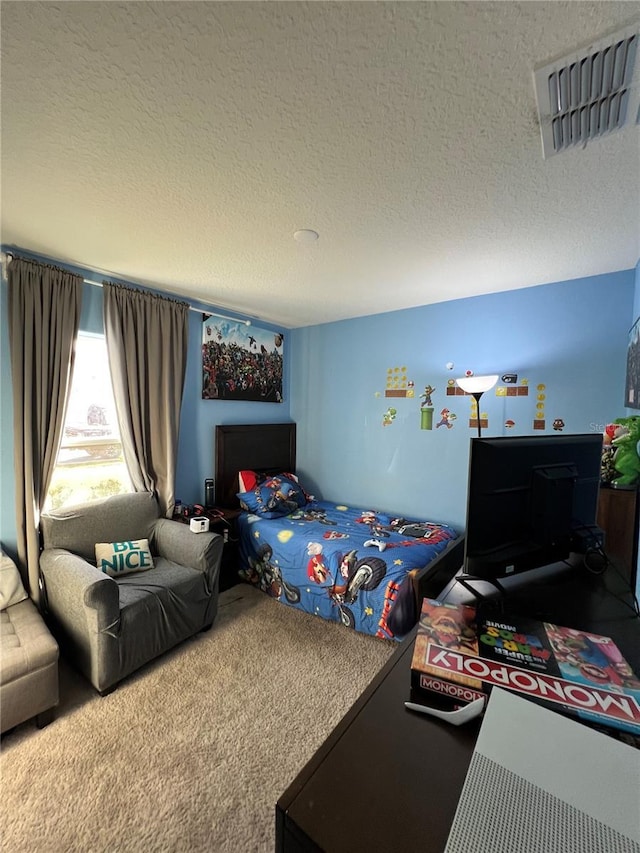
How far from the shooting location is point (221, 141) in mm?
1260

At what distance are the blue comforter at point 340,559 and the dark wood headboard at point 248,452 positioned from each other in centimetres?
43

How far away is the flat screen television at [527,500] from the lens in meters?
1.18

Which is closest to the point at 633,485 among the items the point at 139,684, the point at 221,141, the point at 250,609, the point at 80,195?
the point at 221,141

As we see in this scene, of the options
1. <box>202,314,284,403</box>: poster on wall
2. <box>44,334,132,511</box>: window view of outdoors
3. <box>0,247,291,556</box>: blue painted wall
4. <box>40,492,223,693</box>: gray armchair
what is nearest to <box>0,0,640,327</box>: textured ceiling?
<box>0,247,291,556</box>: blue painted wall

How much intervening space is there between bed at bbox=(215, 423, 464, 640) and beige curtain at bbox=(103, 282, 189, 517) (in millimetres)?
637

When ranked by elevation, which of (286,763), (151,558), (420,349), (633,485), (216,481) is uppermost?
(420,349)

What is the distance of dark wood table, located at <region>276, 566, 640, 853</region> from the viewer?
55 cm

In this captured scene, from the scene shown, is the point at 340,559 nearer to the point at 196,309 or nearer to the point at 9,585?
the point at 9,585

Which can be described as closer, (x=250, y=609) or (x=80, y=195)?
(x=80, y=195)

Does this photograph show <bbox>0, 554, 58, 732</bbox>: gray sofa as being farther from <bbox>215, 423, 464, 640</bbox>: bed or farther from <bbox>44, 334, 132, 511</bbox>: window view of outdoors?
<bbox>215, 423, 464, 640</bbox>: bed

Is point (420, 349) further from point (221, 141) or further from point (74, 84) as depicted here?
point (74, 84)

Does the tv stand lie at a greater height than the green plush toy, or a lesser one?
lesser

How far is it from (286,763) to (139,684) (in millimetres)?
946

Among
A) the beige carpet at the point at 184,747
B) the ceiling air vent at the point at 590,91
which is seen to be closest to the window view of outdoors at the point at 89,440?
the beige carpet at the point at 184,747
